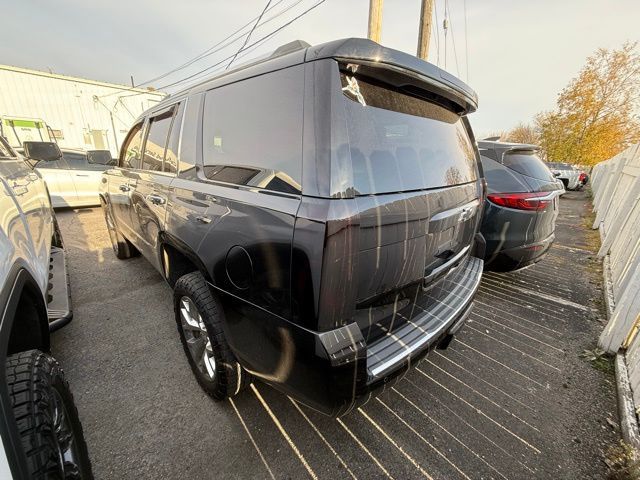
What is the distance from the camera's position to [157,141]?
2.62 meters

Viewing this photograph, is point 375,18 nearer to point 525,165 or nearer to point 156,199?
point 525,165

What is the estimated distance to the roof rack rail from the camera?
140cm

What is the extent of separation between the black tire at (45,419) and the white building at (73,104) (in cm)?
1444

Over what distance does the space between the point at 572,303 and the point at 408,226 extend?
3766 mm

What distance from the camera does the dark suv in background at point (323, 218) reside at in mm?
1168

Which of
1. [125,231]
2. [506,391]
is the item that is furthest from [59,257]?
[506,391]

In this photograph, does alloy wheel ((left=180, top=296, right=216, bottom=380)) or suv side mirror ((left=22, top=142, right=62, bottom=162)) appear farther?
suv side mirror ((left=22, top=142, right=62, bottom=162))

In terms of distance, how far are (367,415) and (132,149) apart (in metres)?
3.74

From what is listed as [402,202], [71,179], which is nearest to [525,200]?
[402,202]

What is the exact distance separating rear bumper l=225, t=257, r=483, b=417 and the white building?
48.8ft

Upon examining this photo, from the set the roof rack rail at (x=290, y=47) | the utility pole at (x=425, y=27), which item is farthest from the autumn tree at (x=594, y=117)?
the roof rack rail at (x=290, y=47)

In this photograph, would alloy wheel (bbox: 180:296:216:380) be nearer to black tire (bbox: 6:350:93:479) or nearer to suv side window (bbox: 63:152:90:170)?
black tire (bbox: 6:350:93:479)

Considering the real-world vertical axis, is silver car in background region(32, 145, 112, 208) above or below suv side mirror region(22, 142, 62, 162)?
below

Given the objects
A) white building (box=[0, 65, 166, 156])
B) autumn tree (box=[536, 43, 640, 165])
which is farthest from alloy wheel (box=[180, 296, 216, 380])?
autumn tree (box=[536, 43, 640, 165])
